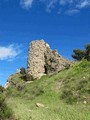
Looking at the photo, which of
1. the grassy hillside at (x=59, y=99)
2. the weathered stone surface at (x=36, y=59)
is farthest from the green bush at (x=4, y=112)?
the weathered stone surface at (x=36, y=59)

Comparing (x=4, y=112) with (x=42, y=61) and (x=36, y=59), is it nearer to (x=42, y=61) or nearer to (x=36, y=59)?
(x=36, y=59)

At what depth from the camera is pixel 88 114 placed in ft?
57.0

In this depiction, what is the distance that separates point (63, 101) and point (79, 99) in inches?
56.3

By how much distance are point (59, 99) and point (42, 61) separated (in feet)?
48.8

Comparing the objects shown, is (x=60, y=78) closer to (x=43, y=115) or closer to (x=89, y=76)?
(x=89, y=76)

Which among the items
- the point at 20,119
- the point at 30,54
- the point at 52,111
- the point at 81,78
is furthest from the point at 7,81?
the point at 20,119

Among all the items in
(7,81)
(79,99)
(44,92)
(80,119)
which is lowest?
(80,119)

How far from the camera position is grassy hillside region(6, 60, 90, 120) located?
17.1 m

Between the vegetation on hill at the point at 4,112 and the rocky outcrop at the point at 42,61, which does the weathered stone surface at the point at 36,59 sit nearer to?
the rocky outcrop at the point at 42,61

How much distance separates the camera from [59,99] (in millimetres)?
23500

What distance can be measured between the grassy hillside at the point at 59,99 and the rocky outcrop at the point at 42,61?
4638 millimetres

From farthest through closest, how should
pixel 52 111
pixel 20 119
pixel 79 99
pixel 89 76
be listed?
pixel 89 76
pixel 79 99
pixel 52 111
pixel 20 119

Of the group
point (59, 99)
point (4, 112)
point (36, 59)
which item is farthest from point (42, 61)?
point (4, 112)

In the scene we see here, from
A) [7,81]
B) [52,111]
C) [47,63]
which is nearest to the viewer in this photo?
[52,111]
